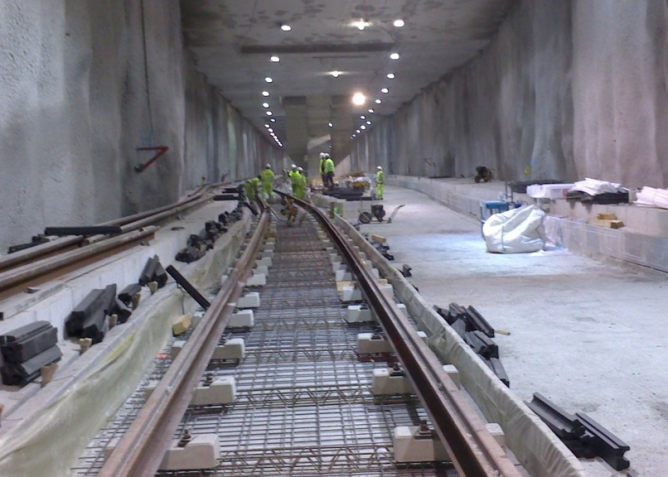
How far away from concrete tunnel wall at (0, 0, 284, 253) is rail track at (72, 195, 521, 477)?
11.0 ft

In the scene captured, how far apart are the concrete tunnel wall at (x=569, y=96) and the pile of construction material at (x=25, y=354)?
979 cm

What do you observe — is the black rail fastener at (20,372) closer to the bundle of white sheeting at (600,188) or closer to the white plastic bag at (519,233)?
the white plastic bag at (519,233)

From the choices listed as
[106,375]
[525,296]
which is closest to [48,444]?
[106,375]

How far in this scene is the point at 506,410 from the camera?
390 centimetres

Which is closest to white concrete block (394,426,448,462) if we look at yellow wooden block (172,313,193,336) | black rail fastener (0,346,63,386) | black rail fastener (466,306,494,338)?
black rail fastener (0,346,63,386)

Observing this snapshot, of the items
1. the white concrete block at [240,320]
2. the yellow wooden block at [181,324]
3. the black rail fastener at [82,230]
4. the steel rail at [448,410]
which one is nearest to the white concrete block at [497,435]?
the steel rail at [448,410]

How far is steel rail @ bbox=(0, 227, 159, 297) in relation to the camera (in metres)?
5.19

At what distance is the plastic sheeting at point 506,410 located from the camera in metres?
3.18

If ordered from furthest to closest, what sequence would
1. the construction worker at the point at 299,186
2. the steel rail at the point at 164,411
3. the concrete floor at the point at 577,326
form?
the construction worker at the point at 299,186, the concrete floor at the point at 577,326, the steel rail at the point at 164,411

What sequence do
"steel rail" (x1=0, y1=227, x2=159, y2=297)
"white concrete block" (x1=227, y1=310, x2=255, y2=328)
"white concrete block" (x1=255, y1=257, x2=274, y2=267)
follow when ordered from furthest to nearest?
"white concrete block" (x1=255, y1=257, x2=274, y2=267) → "white concrete block" (x1=227, y1=310, x2=255, y2=328) → "steel rail" (x1=0, y1=227, x2=159, y2=297)

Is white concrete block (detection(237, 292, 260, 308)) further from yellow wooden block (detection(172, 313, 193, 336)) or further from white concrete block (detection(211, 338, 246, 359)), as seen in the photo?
white concrete block (detection(211, 338, 246, 359))

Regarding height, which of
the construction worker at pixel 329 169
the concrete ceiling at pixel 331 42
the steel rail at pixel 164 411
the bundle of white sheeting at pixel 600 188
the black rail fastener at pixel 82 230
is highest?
the concrete ceiling at pixel 331 42

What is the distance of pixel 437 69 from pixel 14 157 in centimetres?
2584

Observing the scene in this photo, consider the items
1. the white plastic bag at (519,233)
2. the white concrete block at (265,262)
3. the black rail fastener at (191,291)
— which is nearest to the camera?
the black rail fastener at (191,291)
